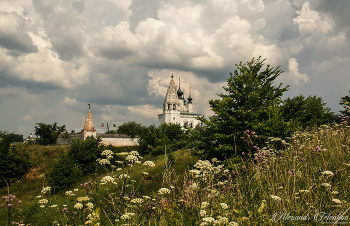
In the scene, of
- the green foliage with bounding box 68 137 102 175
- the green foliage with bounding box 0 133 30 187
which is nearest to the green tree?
the green foliage with bounding box 68 137 102 175

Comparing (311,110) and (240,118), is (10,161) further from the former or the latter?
(311,110)

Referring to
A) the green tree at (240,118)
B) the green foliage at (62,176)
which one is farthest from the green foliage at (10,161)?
the green tree at (240,118)

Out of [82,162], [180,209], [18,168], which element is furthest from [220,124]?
[18,168]

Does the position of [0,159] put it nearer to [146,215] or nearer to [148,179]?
[148,179]

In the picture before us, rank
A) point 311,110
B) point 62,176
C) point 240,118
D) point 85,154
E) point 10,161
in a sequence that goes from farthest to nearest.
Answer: point 311,110
point 85,154
point 10,161
point 62,176
point 240,118

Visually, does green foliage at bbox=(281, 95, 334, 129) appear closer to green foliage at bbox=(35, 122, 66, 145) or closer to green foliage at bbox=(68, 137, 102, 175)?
green foliage at bbox=(68, 137, 102, 175)

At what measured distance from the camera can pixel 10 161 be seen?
69.3ft

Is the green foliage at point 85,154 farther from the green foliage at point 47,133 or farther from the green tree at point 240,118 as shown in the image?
the green foliage at point 47,133

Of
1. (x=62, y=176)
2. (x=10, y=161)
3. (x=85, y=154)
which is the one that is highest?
(x=85, y=154)

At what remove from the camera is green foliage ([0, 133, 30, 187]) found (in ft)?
66.4

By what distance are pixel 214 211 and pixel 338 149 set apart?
350cm

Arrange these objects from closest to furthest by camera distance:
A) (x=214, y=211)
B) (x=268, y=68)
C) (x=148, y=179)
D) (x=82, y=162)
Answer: (x=214, y=211) → (x=148, y=179) → (x=268, y=68) → (x=82, y=162)

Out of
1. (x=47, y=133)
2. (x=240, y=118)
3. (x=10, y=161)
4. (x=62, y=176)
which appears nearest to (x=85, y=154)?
(x=62, y=176)

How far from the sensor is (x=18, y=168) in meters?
21.2
